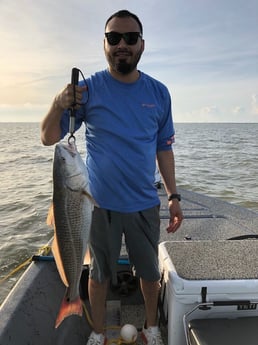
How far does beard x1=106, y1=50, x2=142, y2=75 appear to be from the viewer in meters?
2.56

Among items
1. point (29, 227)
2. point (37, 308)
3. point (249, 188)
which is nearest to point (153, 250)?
point (37, 308)

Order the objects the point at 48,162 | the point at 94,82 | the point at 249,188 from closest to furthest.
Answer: the point at 94,82 → the point at 249,188 → the point at 48,162

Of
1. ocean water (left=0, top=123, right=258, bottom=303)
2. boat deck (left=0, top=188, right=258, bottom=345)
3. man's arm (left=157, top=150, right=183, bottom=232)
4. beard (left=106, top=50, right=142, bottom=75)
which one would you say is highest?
beard (left=106, top=50, right=142, bottom=75)

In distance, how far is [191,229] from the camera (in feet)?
14.7

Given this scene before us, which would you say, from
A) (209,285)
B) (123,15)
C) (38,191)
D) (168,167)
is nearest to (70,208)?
(209,285)

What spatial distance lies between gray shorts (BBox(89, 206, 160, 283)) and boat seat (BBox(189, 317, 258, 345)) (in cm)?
61

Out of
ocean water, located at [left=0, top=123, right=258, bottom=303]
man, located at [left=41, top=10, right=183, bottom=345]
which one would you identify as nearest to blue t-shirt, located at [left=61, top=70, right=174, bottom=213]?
man, located at [left=41, top=10, right=183, bottom=345]

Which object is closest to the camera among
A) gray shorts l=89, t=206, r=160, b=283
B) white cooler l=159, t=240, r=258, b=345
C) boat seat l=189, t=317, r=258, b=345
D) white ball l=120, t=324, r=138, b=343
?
boat seat l=189, t=317, r=258, b=345

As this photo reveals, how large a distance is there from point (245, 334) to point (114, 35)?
6.92 feet

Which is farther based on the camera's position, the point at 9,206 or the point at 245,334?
the point at 9,206

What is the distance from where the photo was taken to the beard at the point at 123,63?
101 inches

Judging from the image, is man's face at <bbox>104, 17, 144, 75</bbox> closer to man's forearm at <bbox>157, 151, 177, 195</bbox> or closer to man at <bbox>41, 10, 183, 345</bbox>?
man at <bbox>41, 10, 183, 345</bbox>

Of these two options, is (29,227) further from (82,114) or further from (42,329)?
(82,114)

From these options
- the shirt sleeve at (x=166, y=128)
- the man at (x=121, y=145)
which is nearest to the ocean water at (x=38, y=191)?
the man at (x=121, y=145)
